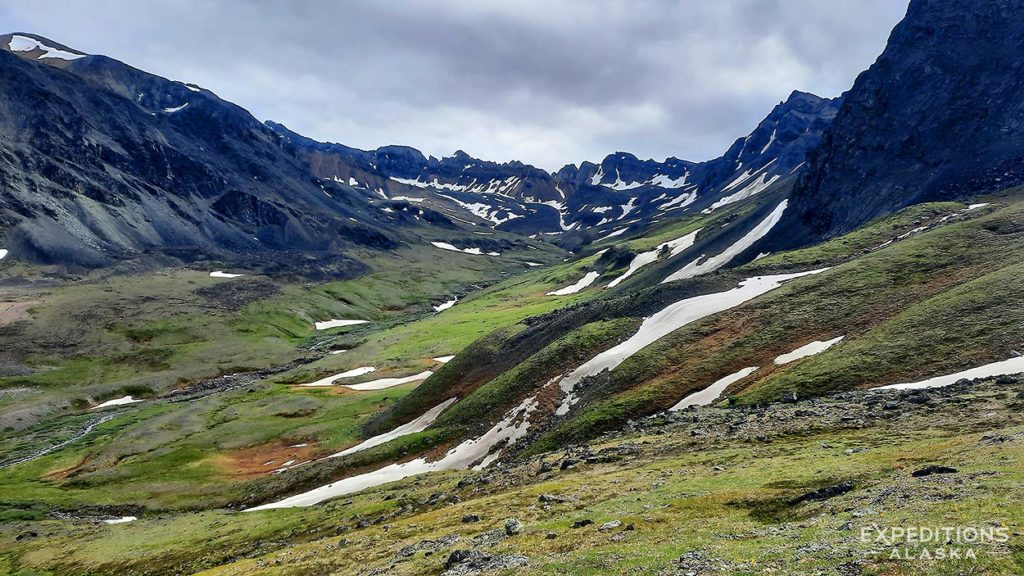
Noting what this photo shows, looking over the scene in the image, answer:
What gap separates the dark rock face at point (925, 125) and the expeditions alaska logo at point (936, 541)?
92994mm

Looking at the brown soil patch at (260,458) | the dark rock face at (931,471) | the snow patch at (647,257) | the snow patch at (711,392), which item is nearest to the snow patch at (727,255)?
the snow patch at (647,257)

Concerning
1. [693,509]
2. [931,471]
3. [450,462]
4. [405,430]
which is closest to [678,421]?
[693,509]

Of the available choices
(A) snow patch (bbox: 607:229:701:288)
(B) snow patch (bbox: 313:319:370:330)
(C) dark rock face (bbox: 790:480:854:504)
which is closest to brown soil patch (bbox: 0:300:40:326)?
(B) snow patch (bbox: 313:319:370:330)

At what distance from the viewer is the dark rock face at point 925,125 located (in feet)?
307

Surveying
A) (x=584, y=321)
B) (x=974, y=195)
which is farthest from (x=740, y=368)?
(x=974, y=195)

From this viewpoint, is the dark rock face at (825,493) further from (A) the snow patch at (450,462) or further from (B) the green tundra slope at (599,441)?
(A) the snow patch at (450,462)

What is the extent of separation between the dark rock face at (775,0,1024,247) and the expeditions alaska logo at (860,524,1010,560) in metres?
93.0

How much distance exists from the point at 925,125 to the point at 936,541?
415 feet

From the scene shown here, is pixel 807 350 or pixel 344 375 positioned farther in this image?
pixel 344 375

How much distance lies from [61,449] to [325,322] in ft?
363

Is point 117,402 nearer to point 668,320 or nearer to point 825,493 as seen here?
point 668,320

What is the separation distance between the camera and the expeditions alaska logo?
14.1m

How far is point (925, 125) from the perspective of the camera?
11094cm

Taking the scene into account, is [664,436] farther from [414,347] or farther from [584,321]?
[414,347]
